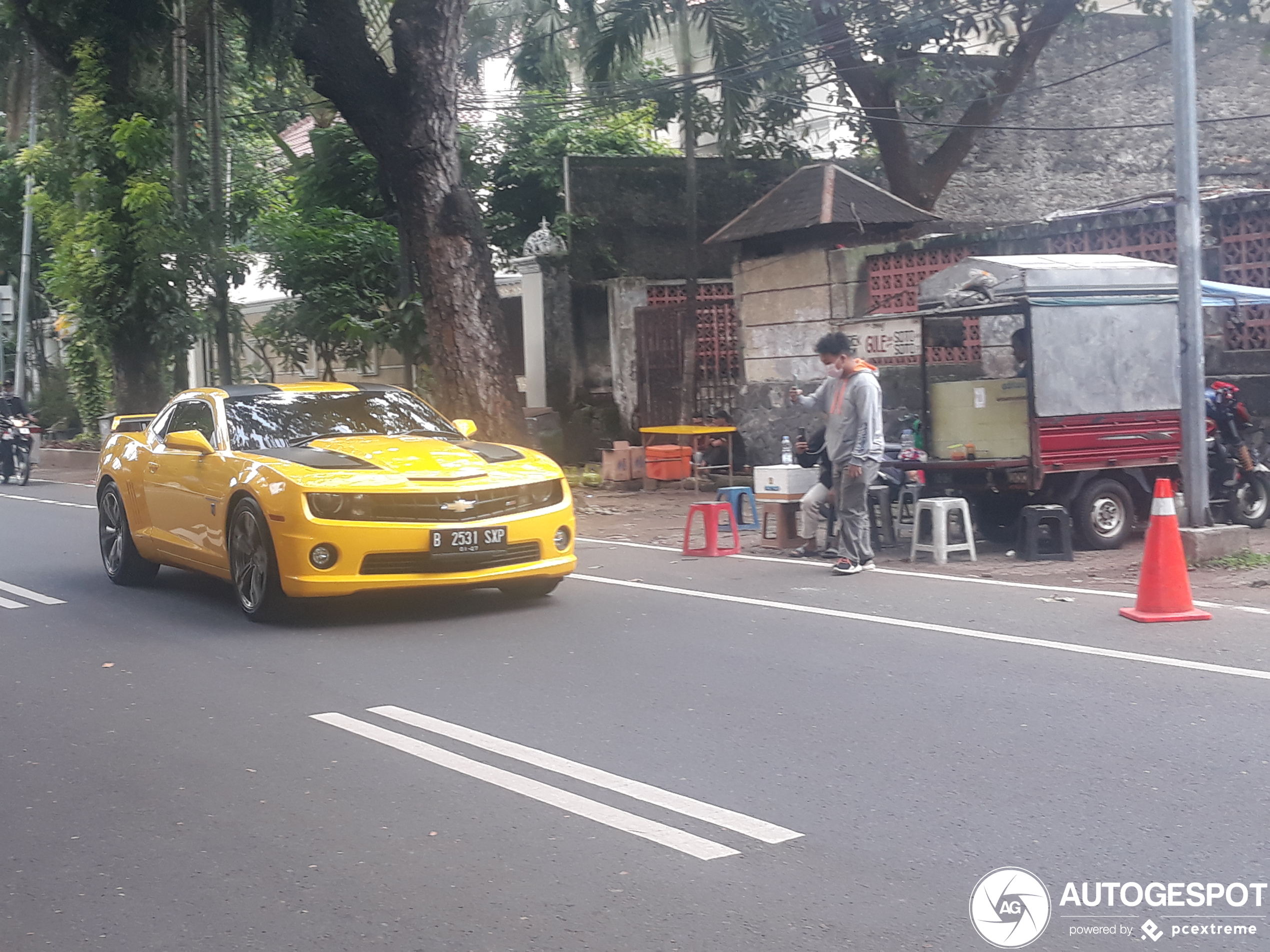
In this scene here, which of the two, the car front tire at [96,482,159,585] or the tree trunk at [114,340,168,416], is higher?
the tree trunk at [114,340,168,416]

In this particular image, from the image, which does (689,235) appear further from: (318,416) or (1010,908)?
(1010,908)

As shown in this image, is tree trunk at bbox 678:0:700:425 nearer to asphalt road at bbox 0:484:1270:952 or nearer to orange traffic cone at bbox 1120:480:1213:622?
asphalt road at bbox 0:484:1270:952

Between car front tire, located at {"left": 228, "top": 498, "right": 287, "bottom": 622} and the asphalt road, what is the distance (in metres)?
0.16

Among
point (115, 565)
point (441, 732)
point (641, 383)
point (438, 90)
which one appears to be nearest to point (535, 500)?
point (441, 732)

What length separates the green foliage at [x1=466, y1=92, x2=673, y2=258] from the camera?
25.5 metres

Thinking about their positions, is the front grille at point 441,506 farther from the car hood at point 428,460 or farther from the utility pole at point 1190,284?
the utility pole at point 1190,284

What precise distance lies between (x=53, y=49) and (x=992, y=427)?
58.3 feet

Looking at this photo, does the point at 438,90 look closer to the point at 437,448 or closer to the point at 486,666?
the point at 437,448

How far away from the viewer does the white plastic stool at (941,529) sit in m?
11.5

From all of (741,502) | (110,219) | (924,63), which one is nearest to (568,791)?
(741,502)

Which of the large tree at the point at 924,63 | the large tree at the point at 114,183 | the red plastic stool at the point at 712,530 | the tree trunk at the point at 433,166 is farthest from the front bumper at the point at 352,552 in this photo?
the large tree at the point at 114,183

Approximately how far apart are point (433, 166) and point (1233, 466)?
30.3ft

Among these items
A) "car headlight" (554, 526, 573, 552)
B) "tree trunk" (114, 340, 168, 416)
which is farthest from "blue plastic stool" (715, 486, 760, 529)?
"tree trunk" (114, 340, 168, 416)

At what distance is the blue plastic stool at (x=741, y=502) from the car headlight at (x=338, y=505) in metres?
5.23
